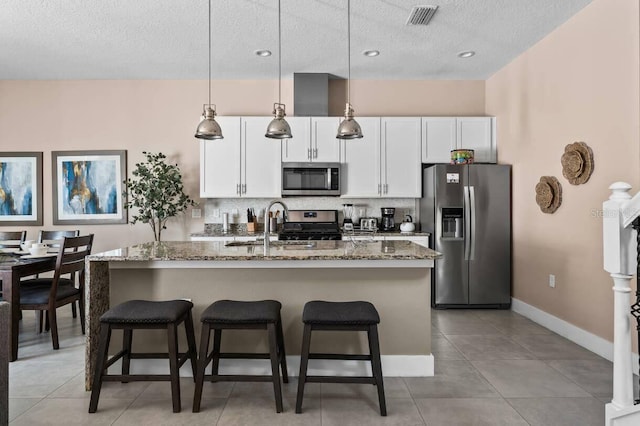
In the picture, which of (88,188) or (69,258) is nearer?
(69,258)

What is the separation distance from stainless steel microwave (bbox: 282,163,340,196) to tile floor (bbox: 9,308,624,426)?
91.8 inches

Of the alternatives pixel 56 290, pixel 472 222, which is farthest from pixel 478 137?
pixel 56 290

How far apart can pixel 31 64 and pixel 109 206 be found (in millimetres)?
1857

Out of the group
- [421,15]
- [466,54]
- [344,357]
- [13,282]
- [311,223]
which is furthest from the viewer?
[311,223]

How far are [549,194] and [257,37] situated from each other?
3256mm

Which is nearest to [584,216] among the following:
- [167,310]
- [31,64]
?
[167,310]

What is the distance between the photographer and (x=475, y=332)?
365 cm

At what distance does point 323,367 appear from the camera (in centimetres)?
268

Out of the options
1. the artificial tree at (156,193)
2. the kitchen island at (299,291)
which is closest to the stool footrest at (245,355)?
the kitchen island at (299,291)

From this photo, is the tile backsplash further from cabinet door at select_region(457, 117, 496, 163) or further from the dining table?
the dining table

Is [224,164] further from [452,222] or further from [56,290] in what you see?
[452,222]

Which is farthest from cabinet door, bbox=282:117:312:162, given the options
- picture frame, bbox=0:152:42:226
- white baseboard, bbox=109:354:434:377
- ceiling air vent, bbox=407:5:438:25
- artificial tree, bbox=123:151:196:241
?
picture frame, bbox=0:152:42:226

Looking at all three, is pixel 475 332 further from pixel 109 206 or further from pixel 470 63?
pixel 109 206

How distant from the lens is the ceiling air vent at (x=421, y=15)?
10.7 ft
